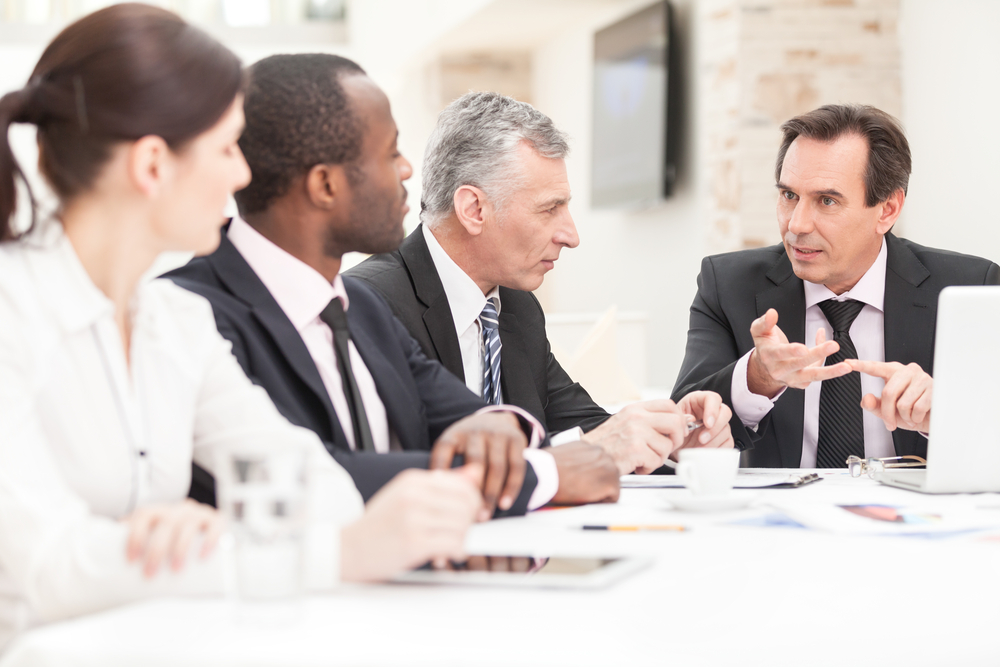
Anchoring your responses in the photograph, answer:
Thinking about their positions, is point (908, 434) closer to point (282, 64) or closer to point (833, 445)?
point (833, 445)

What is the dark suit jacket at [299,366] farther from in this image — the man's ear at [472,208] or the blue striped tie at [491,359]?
the man's ear at [472,208]

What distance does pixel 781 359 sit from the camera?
73.3 inches

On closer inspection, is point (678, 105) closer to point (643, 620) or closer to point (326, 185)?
point (326, 185)

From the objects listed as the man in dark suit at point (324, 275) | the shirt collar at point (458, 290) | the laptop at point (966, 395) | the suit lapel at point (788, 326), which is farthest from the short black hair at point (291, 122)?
the suit lapel at point (788, 326)

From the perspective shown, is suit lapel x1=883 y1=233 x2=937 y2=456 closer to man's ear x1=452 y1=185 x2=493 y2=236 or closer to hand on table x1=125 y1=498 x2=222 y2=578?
man's ear x1=452 y1=185 x2=493 y2=236

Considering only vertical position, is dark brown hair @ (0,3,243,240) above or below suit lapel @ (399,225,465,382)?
above

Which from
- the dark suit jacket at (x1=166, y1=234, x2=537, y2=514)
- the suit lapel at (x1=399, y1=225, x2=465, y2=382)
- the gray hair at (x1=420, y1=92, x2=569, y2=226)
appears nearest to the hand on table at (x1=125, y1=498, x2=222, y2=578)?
the dark suit jacket at (x1=166, y1=234, x2=537, y2=514)

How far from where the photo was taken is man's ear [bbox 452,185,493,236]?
7.07 ft

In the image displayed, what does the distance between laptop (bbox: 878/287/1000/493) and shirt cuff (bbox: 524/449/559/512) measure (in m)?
0.52

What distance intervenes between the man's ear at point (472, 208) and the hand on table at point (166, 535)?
1.37 metres

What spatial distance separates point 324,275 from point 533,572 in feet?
2.26

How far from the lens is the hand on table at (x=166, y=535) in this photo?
820 mm

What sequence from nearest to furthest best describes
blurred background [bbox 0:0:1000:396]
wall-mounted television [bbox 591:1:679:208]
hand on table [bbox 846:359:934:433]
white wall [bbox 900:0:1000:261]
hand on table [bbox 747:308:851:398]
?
1. hand on table [bbox 846:359:934:433]
2. hand on table [bbox 747:308:851:398]
3. white wall [bbox 900:0:1000:261]
4. blurred background [bbox 0:0:1000:396]
5. wall-mounted television [bbox 591:1:679:208]

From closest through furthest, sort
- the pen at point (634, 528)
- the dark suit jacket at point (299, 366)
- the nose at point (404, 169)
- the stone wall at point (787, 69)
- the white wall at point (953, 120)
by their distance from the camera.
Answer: the pen at point (634, 528) → the dark suit jacket at point (299, 366) → the nose at point (404, 169) → the white wall at point (953, 120) → the stone wall at point (787, 69)
